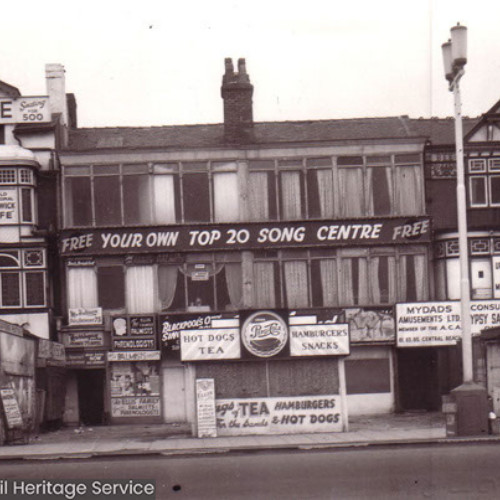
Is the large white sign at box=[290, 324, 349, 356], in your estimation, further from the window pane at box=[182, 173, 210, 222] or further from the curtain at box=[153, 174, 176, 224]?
the curtain at box=[153, 174, 176, 224]

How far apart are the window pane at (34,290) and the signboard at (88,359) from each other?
2.03 m

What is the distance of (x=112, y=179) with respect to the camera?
38.1 meters

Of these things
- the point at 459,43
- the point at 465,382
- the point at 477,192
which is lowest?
the point at 465,382

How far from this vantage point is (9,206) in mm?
37406

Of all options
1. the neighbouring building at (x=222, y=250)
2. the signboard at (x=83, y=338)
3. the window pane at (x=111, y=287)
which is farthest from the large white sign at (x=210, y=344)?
the window pane at (x=111, y=287)

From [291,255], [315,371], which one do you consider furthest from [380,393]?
[315,371]

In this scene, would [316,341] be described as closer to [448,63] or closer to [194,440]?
[194,440]

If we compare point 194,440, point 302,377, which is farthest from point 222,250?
point 194,440

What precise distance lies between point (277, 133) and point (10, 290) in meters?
10.9

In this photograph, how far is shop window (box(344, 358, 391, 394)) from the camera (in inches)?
1487

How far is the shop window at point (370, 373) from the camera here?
37781 millimetres

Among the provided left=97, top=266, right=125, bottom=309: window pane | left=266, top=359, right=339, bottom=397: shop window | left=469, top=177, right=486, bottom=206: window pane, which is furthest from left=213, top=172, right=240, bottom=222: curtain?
left=266, top=359, right=339, bottom=397: shop window

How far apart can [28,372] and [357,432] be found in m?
9.08

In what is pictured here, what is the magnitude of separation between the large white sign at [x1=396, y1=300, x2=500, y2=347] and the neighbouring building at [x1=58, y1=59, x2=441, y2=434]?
0.55m
